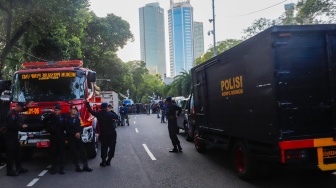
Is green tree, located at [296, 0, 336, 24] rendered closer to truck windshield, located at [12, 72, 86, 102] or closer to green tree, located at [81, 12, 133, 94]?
truck windshield, located at [12, 72, 86, 102]

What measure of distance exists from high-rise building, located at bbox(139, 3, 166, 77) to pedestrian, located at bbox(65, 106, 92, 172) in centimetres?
17379

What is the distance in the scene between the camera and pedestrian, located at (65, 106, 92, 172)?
8.31 meters

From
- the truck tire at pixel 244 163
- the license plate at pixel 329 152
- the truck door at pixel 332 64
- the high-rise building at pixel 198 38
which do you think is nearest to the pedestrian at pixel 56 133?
the truck tire at pixel 244 163

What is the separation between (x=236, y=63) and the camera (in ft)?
22.6

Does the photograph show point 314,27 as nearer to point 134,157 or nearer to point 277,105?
point 277,105

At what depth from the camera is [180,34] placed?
131 metres

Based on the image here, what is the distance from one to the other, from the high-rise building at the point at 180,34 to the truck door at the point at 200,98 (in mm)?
86389

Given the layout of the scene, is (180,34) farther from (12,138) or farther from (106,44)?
(12,138)

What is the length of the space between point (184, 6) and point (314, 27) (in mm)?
104561

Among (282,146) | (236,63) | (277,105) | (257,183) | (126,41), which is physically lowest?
(257,183)

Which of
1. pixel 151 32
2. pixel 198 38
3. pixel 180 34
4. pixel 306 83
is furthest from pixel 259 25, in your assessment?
pixel 151 32

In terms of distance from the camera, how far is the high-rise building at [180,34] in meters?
111

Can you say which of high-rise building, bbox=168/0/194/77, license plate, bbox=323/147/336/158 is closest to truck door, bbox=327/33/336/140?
license plate, bbox=323/147/336/158

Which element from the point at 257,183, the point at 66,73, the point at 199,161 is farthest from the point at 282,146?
the point at 66,73
